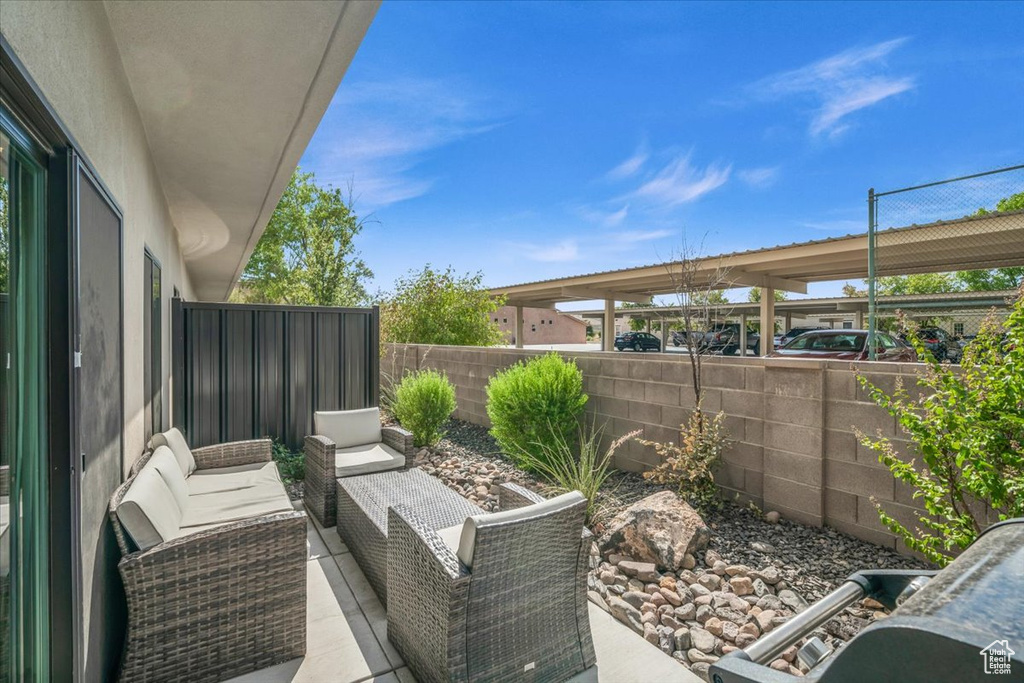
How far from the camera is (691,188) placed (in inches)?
517

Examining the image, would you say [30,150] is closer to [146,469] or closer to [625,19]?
[146,469]

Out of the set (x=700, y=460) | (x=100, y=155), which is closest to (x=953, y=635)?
(x=100, y=155)

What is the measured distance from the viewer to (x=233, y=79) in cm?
243

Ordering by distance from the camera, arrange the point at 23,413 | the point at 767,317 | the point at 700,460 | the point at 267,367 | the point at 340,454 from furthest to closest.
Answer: the point at 767,317, the point at 267,367, the point at 340,454, the point at 700,460, the point at 23,413

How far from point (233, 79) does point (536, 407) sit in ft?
11.4

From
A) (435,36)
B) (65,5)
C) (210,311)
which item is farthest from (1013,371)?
(210,311)

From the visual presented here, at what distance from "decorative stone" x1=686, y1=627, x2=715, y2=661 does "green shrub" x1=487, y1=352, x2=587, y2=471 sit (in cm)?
240

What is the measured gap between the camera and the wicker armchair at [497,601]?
178 cm

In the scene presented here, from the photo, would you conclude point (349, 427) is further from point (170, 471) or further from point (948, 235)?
point (948, 235)

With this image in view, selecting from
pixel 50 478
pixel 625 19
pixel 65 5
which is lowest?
pixel 50 478

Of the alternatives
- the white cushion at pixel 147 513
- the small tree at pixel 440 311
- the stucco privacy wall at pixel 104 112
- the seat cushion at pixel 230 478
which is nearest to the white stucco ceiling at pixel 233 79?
the stucco privacy wall at pixel 104 112

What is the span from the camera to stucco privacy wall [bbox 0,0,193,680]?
1271 mm

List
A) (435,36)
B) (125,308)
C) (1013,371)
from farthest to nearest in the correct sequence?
(435,36) < (125,308) < (1013,371)

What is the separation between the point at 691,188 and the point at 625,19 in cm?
860
